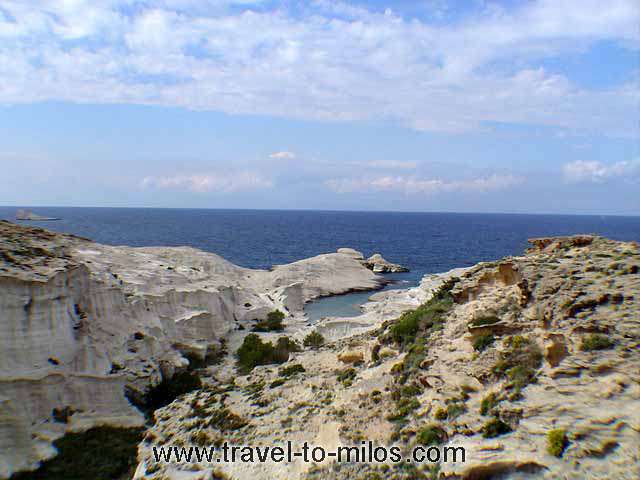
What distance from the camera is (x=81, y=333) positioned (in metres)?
29.2

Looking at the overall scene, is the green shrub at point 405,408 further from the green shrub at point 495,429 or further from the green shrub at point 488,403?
the green shrub at point 495,429

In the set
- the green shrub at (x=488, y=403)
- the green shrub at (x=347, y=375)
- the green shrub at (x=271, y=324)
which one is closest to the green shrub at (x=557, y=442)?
the green shrub at (x=488, y=403)

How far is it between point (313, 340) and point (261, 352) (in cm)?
731

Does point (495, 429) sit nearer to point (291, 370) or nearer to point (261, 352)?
point (291, 370)

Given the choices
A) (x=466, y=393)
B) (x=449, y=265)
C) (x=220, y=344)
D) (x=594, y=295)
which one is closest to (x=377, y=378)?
(x=466, y=393)

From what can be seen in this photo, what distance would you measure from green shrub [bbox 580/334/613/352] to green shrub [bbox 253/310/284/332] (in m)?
38.9

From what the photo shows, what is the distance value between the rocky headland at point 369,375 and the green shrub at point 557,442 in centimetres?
4

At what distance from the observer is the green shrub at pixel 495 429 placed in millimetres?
14867

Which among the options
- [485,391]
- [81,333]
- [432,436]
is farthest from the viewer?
[81,333]

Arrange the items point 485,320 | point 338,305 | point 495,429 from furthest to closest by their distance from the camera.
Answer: point 338,305 < point 485,320 < point 495,429

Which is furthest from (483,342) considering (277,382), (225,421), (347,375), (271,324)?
(271,324)

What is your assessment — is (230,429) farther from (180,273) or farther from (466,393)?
(180,273)

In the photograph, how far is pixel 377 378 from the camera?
23.6 metres

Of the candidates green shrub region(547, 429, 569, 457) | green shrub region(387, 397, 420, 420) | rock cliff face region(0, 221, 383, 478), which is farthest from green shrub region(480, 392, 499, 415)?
rock cliff face region(0, 221, 383, 478)
